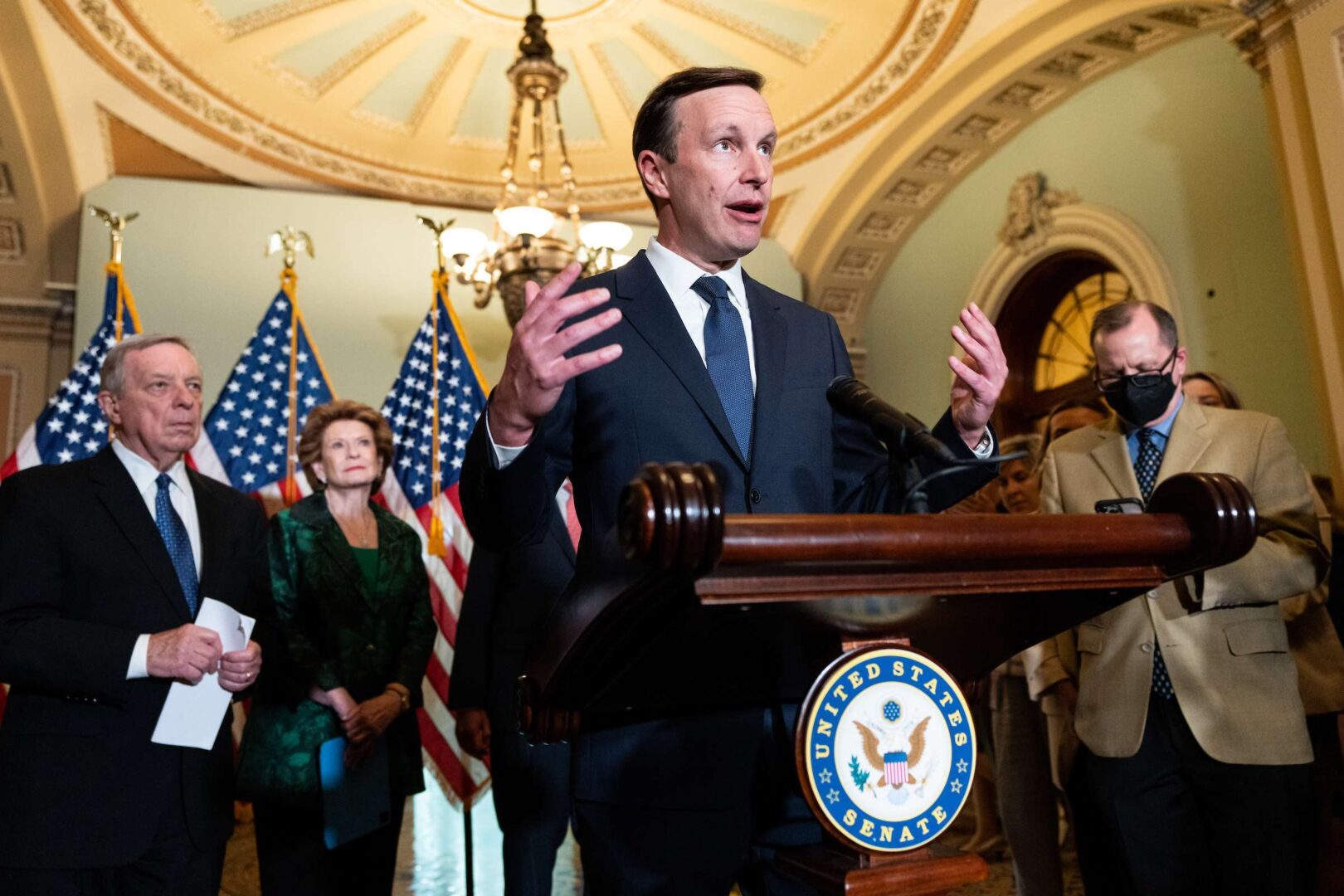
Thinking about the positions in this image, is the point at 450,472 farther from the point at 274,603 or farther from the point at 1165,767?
the point at 1165,767

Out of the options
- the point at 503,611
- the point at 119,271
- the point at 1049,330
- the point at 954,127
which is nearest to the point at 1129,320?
the point at 503,611

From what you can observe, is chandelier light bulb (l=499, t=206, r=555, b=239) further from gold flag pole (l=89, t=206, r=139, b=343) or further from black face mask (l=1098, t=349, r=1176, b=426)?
black face mask (l=1098, t=349, r=1176, b=426)

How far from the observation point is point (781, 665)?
0.90 metres

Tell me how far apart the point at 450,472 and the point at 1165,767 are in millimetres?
3383

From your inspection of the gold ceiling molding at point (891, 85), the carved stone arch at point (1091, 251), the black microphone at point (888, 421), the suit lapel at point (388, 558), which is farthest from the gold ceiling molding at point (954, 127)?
the black microphone at point (888, 421)

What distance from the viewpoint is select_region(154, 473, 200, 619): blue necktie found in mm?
2006

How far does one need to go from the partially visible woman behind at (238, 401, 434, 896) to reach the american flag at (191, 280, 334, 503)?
1.67 meters

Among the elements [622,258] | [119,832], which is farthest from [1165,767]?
[622,258]

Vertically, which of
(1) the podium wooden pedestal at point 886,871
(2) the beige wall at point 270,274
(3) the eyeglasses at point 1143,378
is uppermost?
(2) the beige wall at point 270,274

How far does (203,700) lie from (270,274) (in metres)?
5.31

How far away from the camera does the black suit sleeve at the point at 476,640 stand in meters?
2.90

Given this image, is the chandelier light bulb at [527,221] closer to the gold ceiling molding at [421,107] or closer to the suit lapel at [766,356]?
the gold ceiling molding at [421,107]

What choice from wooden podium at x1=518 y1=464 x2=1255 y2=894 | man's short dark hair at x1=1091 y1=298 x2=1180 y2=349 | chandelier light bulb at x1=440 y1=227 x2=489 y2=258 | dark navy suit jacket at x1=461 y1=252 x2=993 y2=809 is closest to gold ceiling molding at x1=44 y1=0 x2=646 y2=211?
chandelier light bulb at x1=440 y1=227 x2=489 y2=258

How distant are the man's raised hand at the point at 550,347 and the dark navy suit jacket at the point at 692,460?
0.10 metres
